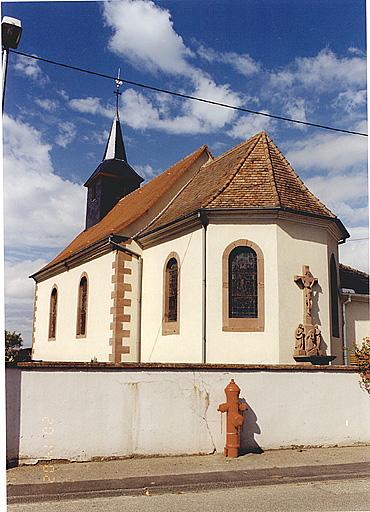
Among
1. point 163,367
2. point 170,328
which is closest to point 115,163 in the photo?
point 170,328

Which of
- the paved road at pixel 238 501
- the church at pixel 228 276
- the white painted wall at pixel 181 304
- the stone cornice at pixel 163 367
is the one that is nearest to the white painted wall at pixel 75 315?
the church at pixel 228 276

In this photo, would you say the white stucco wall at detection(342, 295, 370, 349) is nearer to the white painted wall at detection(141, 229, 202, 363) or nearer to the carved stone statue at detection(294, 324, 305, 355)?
the carved stone statue at detection(294, 324, 305, 355)

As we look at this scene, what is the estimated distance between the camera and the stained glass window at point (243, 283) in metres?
14.0

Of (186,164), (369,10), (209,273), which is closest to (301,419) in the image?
(209,273)

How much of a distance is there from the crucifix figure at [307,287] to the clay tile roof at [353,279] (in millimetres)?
3947

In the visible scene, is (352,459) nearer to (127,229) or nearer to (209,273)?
(209,273)

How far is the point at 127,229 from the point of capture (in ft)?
58.1

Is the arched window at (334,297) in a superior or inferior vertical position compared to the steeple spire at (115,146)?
inferior

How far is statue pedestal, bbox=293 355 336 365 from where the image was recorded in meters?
13.2

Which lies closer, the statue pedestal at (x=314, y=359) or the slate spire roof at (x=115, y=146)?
the statue pedestal at (x=314, y=359)

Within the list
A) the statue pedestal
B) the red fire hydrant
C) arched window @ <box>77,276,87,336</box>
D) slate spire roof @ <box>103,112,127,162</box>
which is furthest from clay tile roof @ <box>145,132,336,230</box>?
slate spire roof @ <box>103,112,127,162</box>

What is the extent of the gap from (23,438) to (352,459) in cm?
549

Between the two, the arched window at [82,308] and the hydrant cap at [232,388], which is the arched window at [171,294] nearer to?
the arched window at [82,308]

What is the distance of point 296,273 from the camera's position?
46.8 ft
